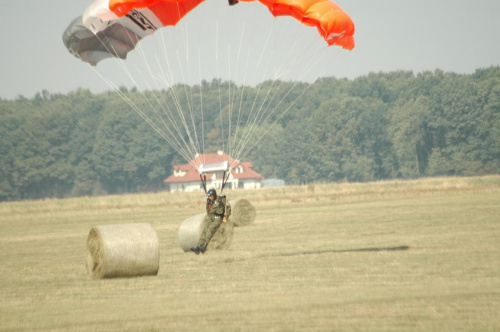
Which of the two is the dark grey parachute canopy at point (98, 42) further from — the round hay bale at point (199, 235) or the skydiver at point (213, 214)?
the round hay bale at point (199, 235)

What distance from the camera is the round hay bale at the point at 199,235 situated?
1833cm

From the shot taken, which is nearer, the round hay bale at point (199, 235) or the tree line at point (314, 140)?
the round hay bale at point (199, 235)

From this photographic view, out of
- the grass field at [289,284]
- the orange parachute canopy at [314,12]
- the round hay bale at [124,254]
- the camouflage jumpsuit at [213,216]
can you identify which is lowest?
the grass field at [289,284]

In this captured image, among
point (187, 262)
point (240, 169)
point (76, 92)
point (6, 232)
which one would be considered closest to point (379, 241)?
point (187, 262)

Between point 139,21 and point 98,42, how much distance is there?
4.91 feet

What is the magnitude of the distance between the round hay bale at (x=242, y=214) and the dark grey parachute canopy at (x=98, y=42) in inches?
435

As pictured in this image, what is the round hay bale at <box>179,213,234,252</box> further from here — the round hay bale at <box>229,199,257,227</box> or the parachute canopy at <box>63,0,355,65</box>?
the round hay bale at <box>229,199,257,227</box>

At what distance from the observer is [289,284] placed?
12.2m

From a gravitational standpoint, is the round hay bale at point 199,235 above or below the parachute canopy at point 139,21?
below

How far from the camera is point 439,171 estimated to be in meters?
98.4

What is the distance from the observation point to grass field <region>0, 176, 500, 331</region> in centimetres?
947

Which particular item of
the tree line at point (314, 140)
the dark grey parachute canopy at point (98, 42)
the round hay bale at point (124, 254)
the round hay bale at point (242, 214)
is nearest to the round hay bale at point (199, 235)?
the round hay bale at point (124, 254)

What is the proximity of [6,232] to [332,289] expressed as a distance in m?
22.0

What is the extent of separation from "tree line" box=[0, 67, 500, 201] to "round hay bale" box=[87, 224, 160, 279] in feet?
267
